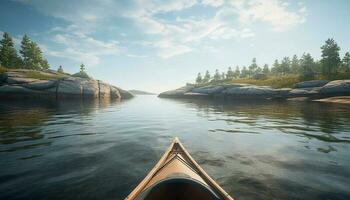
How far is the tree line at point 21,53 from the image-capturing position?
8406cm

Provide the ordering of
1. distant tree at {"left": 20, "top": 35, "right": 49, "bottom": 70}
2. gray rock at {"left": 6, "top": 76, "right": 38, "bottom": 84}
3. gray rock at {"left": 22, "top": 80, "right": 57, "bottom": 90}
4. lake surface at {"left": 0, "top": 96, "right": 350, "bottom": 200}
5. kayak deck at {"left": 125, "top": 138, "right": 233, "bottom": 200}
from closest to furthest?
kayak deck at {"left": 125, "top": 138, "right": 233, "bottom": 200} < lake surface at {"left": 0, "top": 96, "right": 350, "bottom": 200} < gray rock at {"left": 22, "top": 80, "right": 57, "bottom": 90} < gray rock at {"left": 6, "top": 76, "right": 38, "bottom": 84} < distant tree at {"left": 20, "top": 35, "right": 49, "bottom": 70}

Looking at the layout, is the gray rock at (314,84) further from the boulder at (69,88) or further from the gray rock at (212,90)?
the boulder at (69,88)

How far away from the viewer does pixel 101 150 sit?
31.6 ft

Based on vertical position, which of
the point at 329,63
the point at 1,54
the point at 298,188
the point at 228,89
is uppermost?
the point at 1,54

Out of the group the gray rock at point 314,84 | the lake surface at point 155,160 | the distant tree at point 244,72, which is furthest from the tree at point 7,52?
the distant tree at point 244,72

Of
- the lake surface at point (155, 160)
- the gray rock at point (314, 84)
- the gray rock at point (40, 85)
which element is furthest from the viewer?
Answer: the gray rock at point (314, 84)

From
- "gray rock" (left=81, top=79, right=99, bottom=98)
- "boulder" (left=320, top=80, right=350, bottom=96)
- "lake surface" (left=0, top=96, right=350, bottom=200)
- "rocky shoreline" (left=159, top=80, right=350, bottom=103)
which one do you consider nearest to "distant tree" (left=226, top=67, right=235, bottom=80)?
"rocky shoreline" (left=159, top=80, right=350, bottom=103)

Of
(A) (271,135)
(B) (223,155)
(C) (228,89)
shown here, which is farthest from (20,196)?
(C) (228,89)

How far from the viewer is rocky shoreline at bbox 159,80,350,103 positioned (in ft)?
174

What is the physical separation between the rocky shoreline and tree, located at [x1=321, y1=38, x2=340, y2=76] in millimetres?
21201

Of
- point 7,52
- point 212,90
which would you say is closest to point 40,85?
point 7,52

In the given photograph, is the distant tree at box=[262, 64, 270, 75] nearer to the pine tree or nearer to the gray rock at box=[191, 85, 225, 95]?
the pine tree

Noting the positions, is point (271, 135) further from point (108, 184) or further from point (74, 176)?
point (74, 176)

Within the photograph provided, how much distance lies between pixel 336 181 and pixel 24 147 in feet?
44.5
